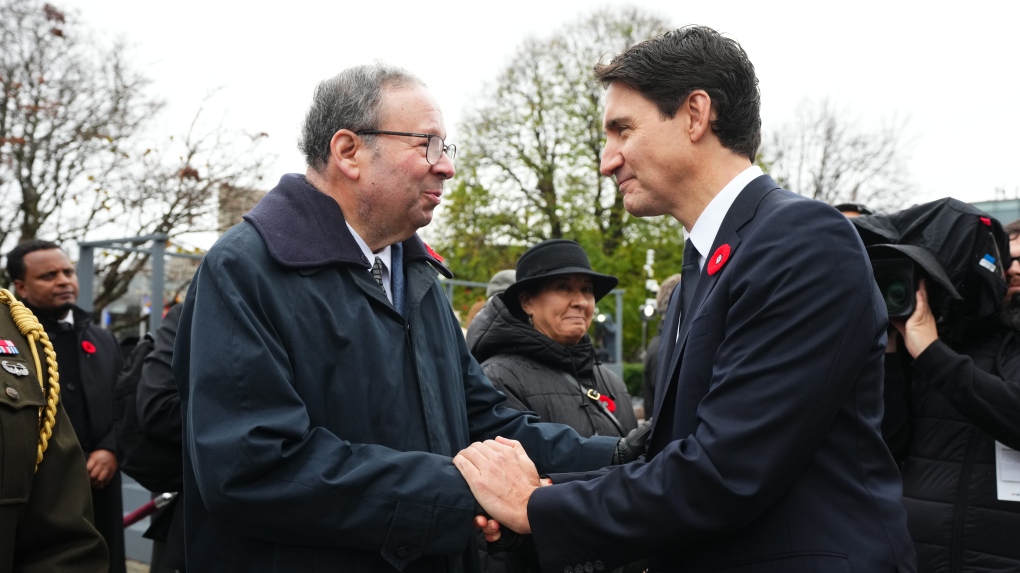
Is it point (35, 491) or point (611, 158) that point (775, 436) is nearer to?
point (611, 158)

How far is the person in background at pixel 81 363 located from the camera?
5359 mm

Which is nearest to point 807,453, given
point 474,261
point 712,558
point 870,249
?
point 712,558

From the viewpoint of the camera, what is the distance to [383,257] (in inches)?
109

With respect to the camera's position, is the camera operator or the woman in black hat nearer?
the camera operator

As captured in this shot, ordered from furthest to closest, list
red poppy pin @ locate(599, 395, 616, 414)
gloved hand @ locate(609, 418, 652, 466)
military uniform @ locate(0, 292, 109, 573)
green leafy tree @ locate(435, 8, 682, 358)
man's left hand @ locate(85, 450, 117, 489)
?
green leafy tree @ locate(435, 8, 682, 358) < man's left hand @ locate(85, 450, 117, 489) < red poppy pin @ locate(599, 395, 616, 414) < gloved hand @ locate(609, 418, 652, 466) < military uniform @ locate(0, 292, 109, 573)

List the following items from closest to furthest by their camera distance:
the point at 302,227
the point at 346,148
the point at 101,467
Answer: the point at 302,227, the point at 346,148, the point at 101,467

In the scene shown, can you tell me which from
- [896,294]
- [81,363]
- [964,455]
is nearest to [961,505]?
[964,455]

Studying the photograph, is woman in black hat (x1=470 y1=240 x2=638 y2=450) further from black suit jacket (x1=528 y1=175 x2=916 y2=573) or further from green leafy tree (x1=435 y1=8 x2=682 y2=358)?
green leafy tree (x1=435 y1=8 x2=682 y2=358)

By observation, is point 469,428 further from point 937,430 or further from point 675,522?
point 937,430

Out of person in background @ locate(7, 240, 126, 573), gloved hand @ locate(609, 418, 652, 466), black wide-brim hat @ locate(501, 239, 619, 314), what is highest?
black wide-brim hat @ locate(501, 239, 619, 314)

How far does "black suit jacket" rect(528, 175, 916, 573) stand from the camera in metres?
1.94

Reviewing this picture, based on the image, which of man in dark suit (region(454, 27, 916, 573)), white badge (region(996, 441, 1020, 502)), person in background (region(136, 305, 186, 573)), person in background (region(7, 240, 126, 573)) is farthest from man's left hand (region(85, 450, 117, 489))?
white badge (region(996, 441, 1020, 502))

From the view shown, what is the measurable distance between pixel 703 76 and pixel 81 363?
458 cm

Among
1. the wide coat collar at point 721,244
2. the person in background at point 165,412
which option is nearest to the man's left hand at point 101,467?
the person in background at point 165,412
